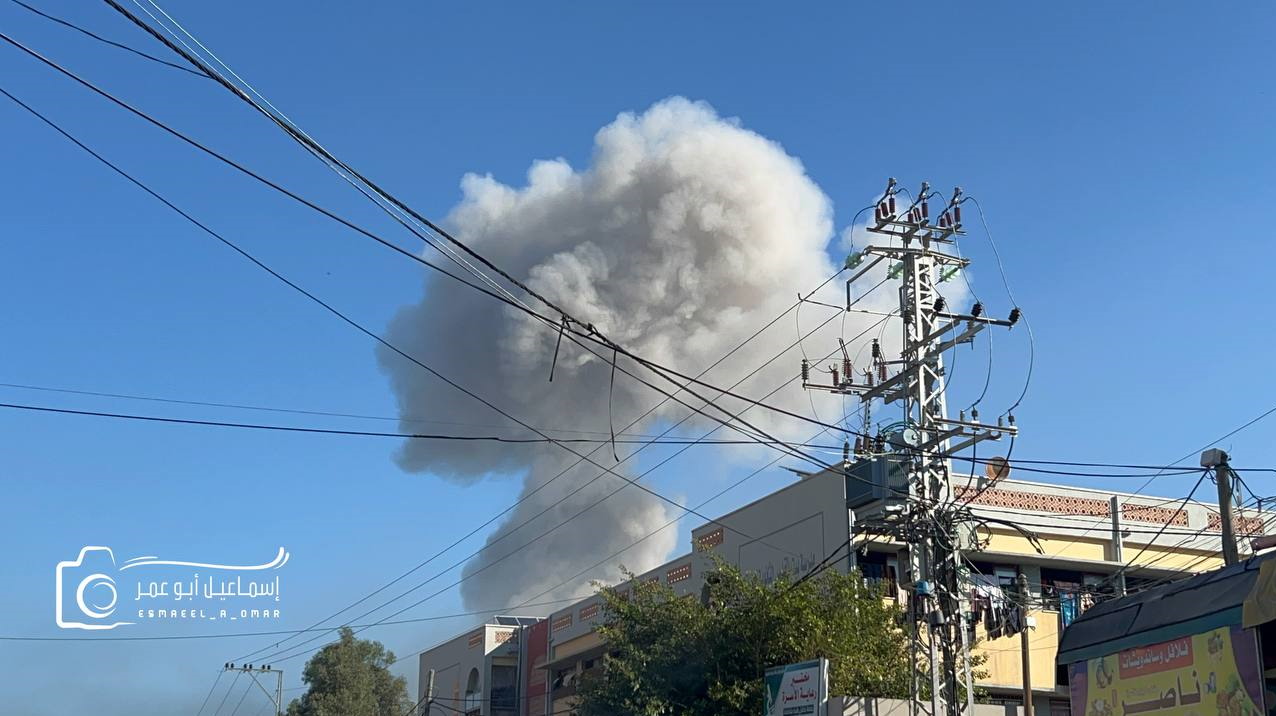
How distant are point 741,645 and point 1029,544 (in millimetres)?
9733

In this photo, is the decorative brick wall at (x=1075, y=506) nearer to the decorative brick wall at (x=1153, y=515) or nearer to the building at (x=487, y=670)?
the decorative brick wall at (x=1153, y=515)

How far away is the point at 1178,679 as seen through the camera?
14.0m

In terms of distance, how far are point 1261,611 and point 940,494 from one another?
850 cm

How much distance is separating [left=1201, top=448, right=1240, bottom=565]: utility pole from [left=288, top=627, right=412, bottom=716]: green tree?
2306 inches

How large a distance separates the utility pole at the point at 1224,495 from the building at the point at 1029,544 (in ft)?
25.2

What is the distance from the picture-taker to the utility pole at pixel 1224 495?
18984mm

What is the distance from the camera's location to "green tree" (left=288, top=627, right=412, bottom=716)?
70250 mm

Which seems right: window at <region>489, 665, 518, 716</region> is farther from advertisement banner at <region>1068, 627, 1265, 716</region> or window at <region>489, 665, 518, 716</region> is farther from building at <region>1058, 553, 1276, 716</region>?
advertisement banner at <region>1068, 627, 1265, 716</region>

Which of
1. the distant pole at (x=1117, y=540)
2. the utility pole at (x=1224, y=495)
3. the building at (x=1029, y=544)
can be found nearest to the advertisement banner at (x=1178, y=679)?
the utility pole at (x=1224, y=495)

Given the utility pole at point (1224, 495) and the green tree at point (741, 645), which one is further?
the green tree at point (741, 645)

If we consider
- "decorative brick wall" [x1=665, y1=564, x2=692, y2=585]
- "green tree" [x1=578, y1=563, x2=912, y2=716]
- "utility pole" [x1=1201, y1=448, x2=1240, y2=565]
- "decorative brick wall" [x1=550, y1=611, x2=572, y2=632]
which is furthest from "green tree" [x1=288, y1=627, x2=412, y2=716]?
"utility pole" [x1=1201, y1=448, x2=1240, y2=565]

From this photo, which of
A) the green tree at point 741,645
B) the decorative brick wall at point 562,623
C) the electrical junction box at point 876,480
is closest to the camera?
the electrical junction box at point 876,480

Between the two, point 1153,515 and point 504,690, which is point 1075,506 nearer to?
point 1153,515

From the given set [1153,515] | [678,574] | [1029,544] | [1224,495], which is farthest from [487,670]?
[1224,495]
